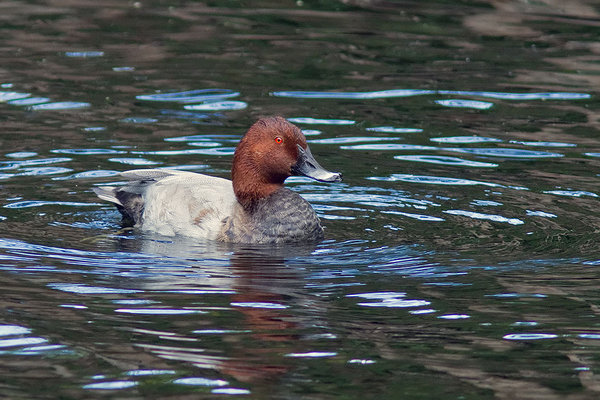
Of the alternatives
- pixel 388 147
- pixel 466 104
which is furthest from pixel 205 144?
pixel 466 104

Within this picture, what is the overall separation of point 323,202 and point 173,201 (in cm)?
151

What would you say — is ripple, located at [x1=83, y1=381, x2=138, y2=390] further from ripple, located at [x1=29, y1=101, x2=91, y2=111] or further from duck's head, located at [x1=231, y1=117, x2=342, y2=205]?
ripple, located at [x1=29, y1=101, x2=91, y2=111]

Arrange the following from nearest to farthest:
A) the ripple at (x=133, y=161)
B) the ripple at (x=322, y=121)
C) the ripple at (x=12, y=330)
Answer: the ripple at (x=12, y=330) → the ripple at (x=133, y=161) → the ripple at (x=322, y=121)

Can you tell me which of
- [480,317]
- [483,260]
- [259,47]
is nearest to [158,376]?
[480,317]

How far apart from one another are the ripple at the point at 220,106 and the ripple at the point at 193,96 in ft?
0.53

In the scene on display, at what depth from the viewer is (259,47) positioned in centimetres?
1376

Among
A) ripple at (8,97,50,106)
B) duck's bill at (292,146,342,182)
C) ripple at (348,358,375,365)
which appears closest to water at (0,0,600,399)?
ripple at (348,358,375,365)

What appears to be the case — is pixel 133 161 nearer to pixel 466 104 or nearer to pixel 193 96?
pixel 193 96

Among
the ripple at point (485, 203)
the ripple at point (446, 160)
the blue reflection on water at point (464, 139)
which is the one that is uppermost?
the blue reflection on water at point (464, 139)

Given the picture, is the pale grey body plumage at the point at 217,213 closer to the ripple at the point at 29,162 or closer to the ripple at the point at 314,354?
the ripple at the point at 29,162

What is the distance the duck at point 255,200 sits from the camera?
7.57 meters

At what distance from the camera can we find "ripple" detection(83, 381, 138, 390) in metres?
4.74

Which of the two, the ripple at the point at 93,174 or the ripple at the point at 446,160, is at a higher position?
the ripple at the point at 446,160

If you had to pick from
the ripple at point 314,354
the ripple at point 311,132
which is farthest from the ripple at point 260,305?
the ripple at point 311,132
